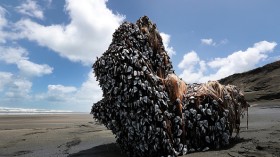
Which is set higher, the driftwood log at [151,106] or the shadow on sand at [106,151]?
the driftwood log at [151,106]

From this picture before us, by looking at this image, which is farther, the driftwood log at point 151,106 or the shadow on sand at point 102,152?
the shadow on sand at point 102,152

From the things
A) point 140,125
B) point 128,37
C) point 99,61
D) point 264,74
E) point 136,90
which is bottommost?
point 140,125

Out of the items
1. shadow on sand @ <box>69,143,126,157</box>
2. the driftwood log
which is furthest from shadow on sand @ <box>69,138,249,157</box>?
the driftwood log

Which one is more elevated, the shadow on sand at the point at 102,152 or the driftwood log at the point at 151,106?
the driftwood log at the point at 151,106

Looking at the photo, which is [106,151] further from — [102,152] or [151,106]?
[151,106]

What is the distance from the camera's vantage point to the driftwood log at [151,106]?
4.66 meters

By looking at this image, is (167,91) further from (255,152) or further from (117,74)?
(255,152)

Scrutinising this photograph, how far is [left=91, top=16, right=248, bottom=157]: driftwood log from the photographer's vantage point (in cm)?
466

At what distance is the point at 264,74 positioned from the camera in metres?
30.5

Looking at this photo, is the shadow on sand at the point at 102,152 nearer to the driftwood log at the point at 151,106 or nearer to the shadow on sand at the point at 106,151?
the shadow on sand at the point at 106,151

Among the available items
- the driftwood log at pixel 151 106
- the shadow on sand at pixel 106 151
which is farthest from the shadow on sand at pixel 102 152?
the driftwood log at pixel 151 106

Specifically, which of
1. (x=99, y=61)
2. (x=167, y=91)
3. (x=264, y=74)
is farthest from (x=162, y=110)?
(x=264, y=74)

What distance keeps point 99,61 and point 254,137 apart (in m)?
2.95

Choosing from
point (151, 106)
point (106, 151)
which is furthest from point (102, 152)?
point (151, 106)
